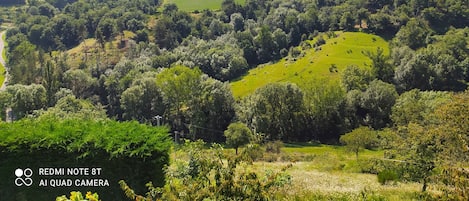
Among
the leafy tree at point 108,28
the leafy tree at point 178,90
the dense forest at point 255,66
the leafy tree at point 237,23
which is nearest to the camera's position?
the dense forest at point 255,66

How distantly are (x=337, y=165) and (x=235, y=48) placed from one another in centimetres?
8746

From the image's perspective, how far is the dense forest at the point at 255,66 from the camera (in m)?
66.1

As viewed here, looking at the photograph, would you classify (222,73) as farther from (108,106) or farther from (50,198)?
(50,198)

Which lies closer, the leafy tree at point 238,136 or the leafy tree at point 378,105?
the leafy tree at point 238,136

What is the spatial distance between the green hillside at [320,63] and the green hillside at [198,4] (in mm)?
69962

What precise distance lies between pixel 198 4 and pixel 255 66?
237 feet

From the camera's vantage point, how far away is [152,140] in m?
14.1

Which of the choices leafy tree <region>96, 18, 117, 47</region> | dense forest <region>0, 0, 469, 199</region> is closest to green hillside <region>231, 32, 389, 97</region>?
dense forest <region>0, 0, 469, 199</region>

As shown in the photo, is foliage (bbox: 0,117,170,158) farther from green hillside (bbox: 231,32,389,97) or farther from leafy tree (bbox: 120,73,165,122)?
green hillside (bbox: 231,32,389,97)

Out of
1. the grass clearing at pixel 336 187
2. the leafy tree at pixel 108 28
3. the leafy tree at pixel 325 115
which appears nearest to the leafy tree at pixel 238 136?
the grass clearing at pixel 336 187

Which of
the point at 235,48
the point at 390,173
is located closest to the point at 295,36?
the point at 235,48

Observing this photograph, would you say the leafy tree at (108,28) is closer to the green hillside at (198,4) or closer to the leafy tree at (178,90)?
the green hillside at (198,4)

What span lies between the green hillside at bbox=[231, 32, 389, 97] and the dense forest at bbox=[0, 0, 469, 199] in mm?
3799

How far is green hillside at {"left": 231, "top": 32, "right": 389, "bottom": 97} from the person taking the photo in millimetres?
96375
